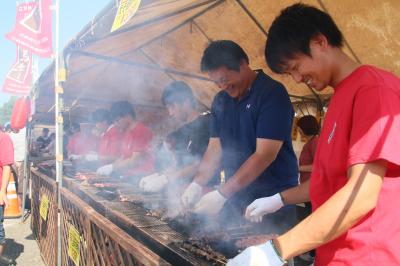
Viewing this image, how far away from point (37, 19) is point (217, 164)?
699 centimetres

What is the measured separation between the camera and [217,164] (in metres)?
3.79

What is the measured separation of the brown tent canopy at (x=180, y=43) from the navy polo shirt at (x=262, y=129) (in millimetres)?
1501

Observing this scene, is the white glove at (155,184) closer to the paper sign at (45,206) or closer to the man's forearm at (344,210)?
the paper sign at (45,206)

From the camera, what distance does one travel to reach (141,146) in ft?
19.9

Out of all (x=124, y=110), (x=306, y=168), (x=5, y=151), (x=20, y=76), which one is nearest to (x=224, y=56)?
(x=306, y=168)

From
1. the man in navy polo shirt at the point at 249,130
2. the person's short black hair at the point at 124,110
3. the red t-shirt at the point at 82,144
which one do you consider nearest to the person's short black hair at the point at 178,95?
the man in navy polo shirt at the point at 249,130

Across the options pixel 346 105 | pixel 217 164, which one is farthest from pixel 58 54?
pixel 346 105

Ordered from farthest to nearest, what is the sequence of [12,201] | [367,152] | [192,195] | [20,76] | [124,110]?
[20,76]
[12,201]
[124,110]
[192,195]
[367,152]

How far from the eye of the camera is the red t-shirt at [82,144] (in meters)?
10.9

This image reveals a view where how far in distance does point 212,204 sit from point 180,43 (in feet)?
16.5

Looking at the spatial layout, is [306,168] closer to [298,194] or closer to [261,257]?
[298,194]

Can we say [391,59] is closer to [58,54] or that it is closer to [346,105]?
[346,105]

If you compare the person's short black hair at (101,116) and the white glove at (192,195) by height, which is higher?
the person's short black hair at (101,116)

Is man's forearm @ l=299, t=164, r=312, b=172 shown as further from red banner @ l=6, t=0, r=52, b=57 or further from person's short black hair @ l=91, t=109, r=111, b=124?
red banner @ l=6, t=0, r=52, b=57
